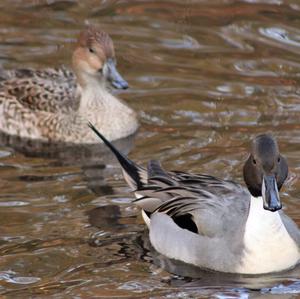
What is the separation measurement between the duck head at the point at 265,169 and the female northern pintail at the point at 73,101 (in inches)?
127

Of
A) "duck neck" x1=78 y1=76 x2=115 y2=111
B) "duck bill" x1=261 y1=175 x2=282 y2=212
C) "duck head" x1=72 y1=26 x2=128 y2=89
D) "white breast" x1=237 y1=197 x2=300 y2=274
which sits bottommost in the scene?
"white breast" x1=237 y1=197 x2=300 y2=274

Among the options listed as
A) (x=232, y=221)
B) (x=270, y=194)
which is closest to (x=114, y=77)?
(x=232, y=221)

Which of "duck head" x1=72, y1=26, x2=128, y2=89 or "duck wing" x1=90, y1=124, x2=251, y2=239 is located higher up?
"duck head" x1=72, y1=26, x2=128, y2=89

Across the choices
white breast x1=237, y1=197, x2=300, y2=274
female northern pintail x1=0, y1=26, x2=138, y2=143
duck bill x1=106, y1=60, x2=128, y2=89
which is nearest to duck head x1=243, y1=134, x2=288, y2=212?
white breast x1=237, y1=197, x2=300, y2=274

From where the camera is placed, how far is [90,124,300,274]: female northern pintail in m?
7.61

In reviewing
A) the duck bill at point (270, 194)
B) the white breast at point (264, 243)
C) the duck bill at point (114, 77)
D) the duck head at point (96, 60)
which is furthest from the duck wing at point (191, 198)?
the duck head at point (96, 60)

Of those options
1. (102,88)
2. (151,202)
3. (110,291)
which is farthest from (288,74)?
(110,291)

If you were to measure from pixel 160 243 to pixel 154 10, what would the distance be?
18.8ft

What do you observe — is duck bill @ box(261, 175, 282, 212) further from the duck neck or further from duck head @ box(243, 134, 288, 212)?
the duck neck

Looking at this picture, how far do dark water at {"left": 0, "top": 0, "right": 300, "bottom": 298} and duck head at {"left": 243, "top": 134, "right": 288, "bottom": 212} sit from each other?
0.62m

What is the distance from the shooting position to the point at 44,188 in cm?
945

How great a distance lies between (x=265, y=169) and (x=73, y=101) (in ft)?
13.0

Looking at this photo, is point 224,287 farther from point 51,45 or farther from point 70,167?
point 51,45

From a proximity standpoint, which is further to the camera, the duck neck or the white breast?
the duck neck
